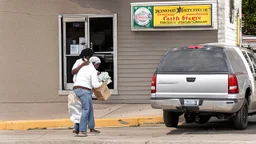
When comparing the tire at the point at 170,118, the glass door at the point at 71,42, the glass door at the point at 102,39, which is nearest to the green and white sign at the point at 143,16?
the glass door at the point at 102,39

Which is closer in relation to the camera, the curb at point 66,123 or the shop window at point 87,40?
the curb at point 66,123

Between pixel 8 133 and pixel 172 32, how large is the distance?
19.5ft

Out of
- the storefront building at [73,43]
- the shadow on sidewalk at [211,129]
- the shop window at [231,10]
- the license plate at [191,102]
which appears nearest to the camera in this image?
the license plate at [191,102]

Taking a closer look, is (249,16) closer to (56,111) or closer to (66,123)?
(56,111)

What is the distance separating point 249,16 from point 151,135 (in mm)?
27389

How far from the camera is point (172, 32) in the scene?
629 inches

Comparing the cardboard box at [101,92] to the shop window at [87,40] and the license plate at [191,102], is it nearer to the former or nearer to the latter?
the license plate at [191,102]

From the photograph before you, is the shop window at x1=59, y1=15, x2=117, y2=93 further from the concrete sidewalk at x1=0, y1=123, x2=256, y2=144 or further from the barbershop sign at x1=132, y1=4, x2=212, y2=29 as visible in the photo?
the concrete sidewalk at x1=0, y1=123, x2=256, y2=144

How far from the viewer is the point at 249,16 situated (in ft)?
121

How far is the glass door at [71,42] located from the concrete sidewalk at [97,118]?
5.46 feet

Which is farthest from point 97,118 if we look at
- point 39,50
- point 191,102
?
point 39,50

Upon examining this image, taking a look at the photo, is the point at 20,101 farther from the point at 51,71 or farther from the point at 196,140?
the point at 196,140

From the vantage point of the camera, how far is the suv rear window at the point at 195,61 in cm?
1095

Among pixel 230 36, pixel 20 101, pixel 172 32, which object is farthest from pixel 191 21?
pixel 20 101
